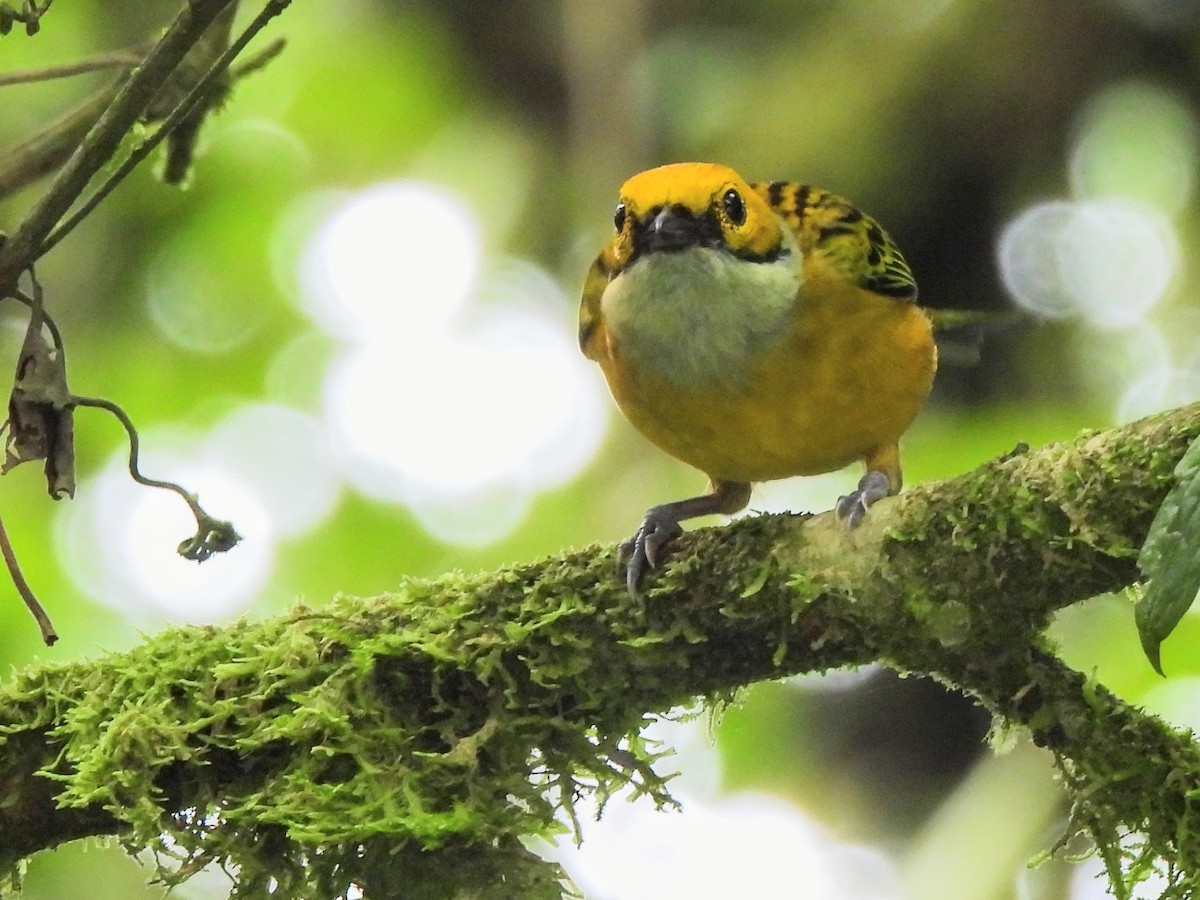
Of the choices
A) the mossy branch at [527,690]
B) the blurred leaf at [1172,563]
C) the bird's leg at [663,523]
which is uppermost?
the bird's leg at [663,523]

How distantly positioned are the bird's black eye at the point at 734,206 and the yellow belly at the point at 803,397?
0.22 metres

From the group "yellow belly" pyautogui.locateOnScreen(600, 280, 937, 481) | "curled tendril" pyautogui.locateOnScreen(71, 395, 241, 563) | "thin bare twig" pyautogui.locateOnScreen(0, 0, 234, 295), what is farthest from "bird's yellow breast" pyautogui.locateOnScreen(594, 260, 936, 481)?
"thin bare twig" pyautogui.locateOnScreen(0, 0, 234, 295)

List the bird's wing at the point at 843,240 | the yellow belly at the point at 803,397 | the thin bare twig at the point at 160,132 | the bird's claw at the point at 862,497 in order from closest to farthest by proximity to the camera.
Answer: the thin bare twig at the point at 160,132 < the bird's claw at the point at 862,497 < the yellow belly at the point at 803,397 < the bird's wing at the point at 843,240

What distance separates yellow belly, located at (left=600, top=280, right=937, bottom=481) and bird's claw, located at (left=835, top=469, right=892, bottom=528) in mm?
137

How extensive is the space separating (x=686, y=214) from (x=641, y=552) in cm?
96

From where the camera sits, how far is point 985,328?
12.7 ft

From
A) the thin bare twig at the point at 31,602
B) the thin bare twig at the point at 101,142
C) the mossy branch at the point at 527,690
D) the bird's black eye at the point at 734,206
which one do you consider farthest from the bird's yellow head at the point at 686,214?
the thin bare twig at the point at 31,602

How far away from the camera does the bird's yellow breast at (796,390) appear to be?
2920mm

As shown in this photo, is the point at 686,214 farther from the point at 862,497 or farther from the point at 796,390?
the point at 862,497

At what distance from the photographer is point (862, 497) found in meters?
2.57

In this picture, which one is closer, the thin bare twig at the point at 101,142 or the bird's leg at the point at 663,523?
the thin bare twig at the point at 101,142

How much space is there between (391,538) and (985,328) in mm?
3262

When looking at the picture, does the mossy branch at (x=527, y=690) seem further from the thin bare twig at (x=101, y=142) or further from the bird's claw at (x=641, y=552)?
the thin bare twig at (x=101, y=142)

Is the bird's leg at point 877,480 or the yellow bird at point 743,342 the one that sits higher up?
the yellow bird at point 743,342
